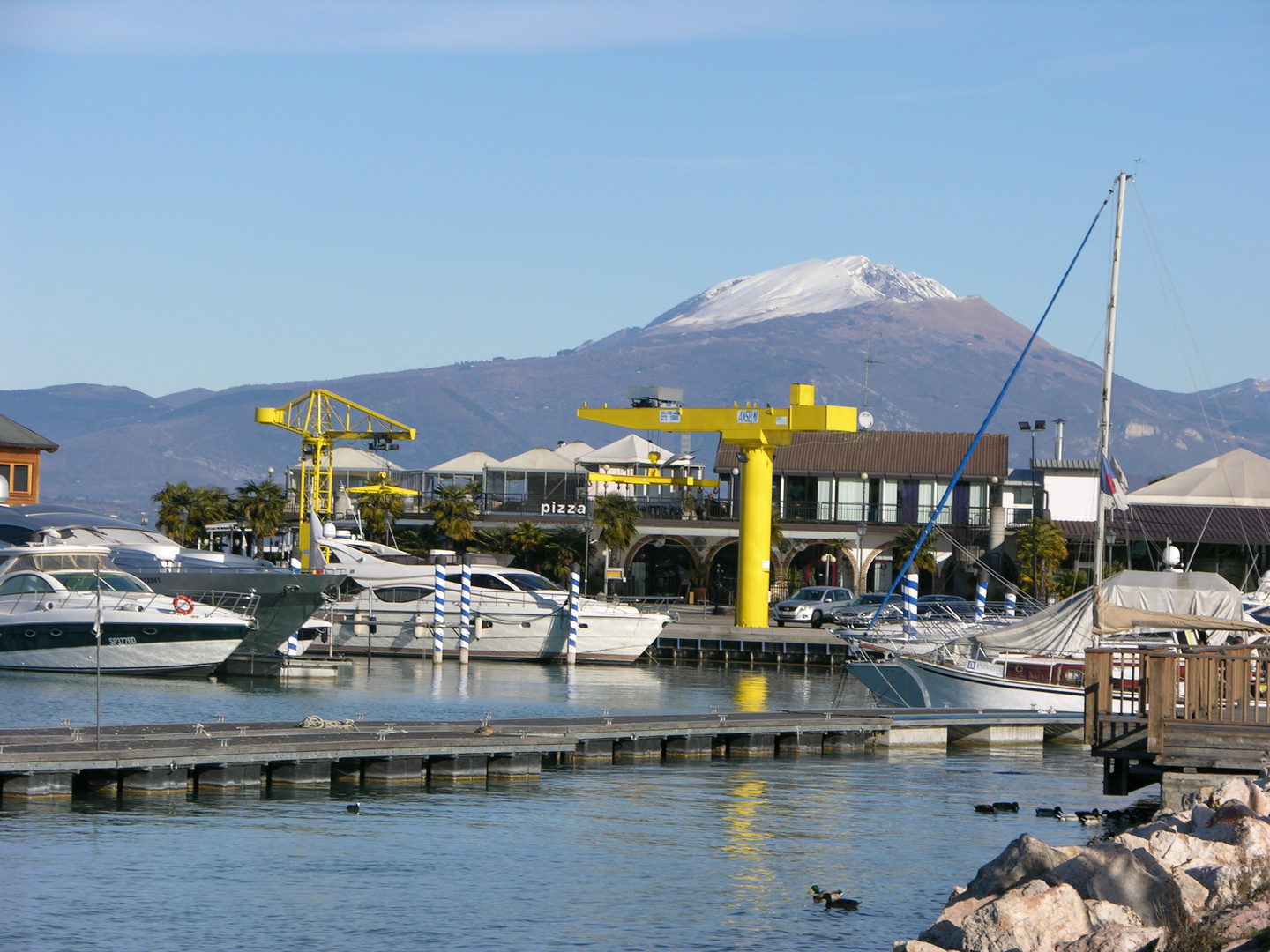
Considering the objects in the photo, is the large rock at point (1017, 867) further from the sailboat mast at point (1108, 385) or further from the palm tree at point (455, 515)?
the palm tree at point (455, 515)

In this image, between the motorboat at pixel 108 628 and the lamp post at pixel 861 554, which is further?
the lamp post at pixel 861 554

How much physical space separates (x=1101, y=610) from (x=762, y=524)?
2180 cm

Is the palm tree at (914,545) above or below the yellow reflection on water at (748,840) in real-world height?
above

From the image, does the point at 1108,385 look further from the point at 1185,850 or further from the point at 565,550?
the point at 565,550

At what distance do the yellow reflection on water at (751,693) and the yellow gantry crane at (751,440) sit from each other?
550 centimetres

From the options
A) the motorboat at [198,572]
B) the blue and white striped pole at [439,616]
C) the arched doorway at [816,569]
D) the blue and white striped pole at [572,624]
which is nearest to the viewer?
Answer: the motorboat at [198,572]

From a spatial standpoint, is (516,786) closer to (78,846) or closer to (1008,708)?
(78,846)

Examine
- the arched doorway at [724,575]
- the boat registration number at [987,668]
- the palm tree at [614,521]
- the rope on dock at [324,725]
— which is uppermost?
the palm tree at [614,521]

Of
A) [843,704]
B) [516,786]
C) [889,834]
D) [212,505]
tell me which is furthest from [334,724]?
[212,505]

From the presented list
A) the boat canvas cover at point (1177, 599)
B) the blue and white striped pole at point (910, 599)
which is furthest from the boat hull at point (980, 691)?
the blue and white striped pole at point (910, 599)

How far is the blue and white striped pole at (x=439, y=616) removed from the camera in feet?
146

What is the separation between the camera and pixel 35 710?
29359 mm

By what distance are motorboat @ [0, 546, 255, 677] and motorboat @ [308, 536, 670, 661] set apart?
9566 mm

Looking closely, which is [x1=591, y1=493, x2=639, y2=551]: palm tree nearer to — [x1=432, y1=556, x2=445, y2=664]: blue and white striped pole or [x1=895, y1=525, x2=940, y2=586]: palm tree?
[x1=895, y1=525, x2=940, y2=586]: palm tree
